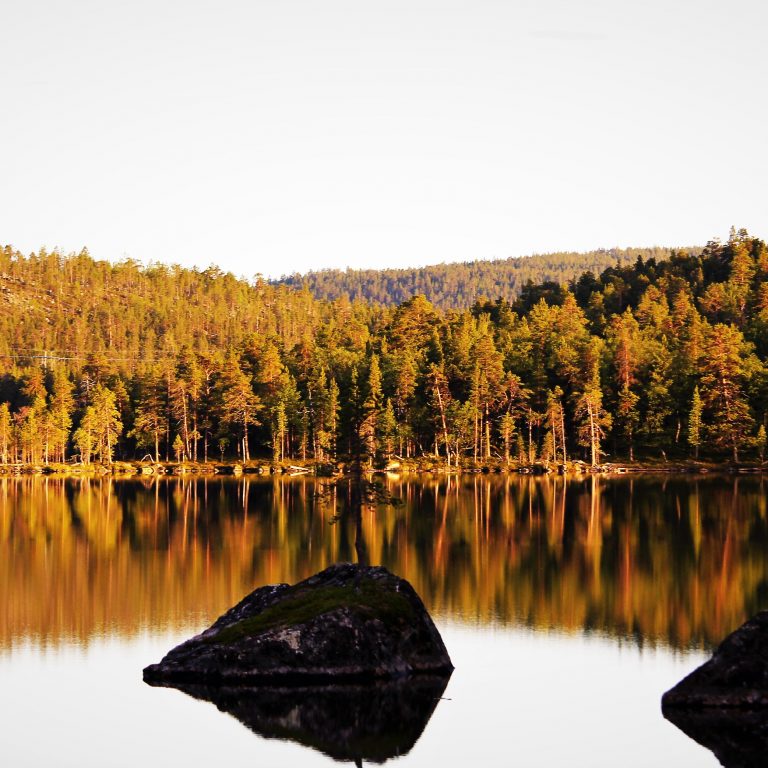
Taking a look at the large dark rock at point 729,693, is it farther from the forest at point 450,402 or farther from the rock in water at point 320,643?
the forest at point 450,402

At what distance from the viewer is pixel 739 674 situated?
29.7 meters

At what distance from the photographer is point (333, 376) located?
160m

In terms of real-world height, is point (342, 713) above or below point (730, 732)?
below

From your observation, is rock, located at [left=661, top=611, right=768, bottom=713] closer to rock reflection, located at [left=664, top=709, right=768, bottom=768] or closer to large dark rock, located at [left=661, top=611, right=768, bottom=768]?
large dark rock, located at [left=661, top=611, right=768, bottom=768]

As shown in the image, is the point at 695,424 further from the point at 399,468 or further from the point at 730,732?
the point at 730,732

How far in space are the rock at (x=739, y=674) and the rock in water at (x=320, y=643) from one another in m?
8.17

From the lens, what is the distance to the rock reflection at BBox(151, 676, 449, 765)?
28484 mm

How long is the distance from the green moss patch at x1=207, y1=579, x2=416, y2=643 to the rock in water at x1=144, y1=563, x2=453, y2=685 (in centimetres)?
3

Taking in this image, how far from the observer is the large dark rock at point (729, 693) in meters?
28.5

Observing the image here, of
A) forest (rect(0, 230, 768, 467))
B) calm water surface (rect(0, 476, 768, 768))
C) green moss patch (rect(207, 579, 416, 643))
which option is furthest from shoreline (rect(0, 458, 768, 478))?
green moss patch (rect(207, 579, 416, 643))

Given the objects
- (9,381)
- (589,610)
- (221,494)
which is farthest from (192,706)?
(9,381)

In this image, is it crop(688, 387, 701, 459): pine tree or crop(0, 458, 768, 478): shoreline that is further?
crop(688, 387, 701, 459): pine tree

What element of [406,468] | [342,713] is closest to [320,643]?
[342,713]

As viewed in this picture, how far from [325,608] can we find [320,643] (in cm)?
104
